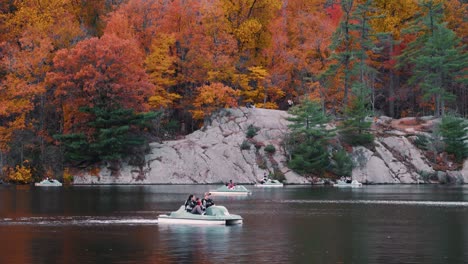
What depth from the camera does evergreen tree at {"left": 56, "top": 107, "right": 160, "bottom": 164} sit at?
9612 centimetres

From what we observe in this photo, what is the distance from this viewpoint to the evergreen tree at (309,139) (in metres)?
100

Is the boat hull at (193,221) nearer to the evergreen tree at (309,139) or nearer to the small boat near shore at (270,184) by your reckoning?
the small boat near shore at (270,184)

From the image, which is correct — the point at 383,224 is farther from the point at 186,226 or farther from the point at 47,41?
the point at 47,41

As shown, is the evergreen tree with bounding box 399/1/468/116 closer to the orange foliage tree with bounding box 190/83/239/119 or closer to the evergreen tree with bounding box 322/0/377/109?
the evergreen tree with bounding box 322/0/377/109

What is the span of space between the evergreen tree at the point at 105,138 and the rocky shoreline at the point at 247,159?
8.28 feet

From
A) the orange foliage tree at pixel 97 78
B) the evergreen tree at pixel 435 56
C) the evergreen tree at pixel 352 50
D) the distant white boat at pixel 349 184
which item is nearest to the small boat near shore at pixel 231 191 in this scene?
the distant white boat at pixel 349 184

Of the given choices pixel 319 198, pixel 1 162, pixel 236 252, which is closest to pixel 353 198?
pixel 319 198

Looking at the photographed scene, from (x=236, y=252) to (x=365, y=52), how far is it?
82.2 metres

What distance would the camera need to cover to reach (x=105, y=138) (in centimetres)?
9631

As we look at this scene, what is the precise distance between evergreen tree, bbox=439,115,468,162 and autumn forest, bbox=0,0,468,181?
21.3 feet

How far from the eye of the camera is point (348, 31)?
378 ft

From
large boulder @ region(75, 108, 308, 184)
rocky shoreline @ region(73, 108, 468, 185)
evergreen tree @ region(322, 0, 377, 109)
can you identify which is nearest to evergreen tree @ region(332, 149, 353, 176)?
rocky shoreline @ region(73, 108, 468, 185)

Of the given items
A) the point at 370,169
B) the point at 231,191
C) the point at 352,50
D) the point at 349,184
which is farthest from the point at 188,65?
the point at 231,191

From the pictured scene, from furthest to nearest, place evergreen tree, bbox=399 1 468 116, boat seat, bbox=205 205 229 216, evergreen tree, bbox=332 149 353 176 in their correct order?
evergreen tree, bbox=399 1 468 116 < evergreen tree, bbox=332 149 353 176 < boat seat, bbox=205 205 229 216
